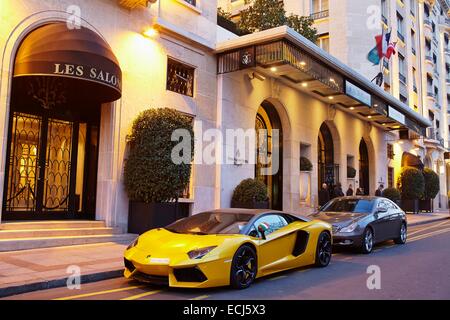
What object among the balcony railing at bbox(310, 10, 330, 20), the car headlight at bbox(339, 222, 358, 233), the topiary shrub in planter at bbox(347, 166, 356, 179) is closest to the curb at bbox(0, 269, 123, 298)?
the car headlight at bbox(339, 222, 358, 233)

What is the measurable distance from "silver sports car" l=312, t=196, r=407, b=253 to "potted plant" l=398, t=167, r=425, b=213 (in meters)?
19.5

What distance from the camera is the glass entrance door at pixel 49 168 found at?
36.8 feet

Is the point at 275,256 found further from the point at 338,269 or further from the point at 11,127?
the point at 11,127

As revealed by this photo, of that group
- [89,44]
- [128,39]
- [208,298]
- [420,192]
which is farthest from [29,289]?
[420,192]

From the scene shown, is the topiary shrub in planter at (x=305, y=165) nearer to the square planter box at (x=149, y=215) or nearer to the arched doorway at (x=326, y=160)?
the arched doorway at (x=326, y=160)

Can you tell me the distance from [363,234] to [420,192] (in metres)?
23.2

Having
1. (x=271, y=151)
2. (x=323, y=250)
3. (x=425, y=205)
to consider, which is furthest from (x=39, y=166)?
(x=425, y=205)

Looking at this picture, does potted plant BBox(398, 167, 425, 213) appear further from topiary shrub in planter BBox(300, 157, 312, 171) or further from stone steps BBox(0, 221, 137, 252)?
stone steps BBox(0, 221, 137, 252)

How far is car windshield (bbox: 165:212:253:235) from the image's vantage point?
727 cm

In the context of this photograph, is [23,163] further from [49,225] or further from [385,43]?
[385,43]

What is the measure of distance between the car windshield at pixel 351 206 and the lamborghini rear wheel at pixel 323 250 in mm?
3269

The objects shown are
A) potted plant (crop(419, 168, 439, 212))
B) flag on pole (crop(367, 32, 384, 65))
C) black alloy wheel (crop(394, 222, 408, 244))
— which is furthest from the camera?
potted plant (crop(419, 168, 439, 212))

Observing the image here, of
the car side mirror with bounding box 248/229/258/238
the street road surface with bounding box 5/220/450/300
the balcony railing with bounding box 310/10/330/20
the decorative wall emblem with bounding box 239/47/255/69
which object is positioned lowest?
the street road surface with bounding box 5/220/450/300
